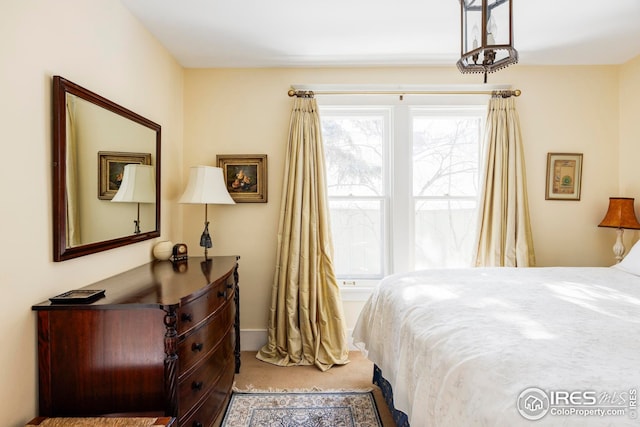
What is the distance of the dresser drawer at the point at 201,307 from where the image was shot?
158 cm

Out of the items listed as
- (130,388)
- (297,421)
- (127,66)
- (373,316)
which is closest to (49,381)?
(130,388)

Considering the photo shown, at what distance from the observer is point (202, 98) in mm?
3105

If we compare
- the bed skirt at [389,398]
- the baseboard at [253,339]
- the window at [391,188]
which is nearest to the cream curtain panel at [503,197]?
the window at [391,188]

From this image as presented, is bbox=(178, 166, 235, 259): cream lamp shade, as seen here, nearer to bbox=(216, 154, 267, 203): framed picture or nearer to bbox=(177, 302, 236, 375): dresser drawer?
bbox=(216, 154, 267, 203): framed picture

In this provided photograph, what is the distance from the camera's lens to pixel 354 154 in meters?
3.22

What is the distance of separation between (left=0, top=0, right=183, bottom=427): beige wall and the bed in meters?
1.61

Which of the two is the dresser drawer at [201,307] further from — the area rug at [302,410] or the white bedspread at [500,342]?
the white bedspread at [500,342]

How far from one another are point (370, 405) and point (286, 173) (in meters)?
1.91

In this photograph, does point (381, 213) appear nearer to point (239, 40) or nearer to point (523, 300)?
point (523, 300)

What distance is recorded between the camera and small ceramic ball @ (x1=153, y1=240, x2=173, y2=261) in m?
2.49

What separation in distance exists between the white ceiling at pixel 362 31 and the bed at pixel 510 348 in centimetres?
180

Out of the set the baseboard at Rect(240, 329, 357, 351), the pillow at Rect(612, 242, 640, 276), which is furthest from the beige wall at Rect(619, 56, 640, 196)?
the baseboard at Rect(240, 329, 357, 351)

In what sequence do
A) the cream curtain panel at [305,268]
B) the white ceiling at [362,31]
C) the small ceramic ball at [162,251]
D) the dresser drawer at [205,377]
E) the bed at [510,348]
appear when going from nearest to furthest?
the bed at [510,348] → the dresser drawer at [205,377] → the white ceiling at [362,31] → the small ceramic ball at [162,251] → the cream curtain panel at [305,268]

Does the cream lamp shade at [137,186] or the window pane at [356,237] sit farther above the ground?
the cream lamp shade at [137,186]
